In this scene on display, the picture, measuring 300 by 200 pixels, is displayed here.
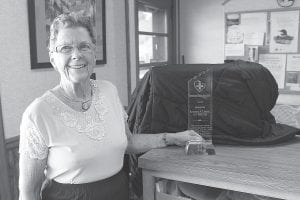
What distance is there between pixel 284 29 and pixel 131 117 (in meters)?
2.30

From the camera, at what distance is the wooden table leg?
1.09 metres

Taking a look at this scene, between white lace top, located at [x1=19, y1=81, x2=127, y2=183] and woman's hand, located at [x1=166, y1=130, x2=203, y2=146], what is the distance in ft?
0.63

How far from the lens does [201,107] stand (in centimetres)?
112

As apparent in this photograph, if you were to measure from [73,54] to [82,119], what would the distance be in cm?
21

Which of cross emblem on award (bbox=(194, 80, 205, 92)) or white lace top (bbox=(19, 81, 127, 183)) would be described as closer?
white lace top (bbox=(19, 81, 127, 183))

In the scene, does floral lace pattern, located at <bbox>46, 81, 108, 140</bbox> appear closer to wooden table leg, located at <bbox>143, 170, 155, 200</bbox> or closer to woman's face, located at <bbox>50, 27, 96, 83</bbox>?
woman's face, located at <bbox>50, 27, 96, 83</bbox>

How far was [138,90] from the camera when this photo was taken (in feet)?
4.26

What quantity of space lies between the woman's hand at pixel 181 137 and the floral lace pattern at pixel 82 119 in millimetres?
258

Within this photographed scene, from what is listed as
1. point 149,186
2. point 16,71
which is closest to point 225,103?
point 149,186

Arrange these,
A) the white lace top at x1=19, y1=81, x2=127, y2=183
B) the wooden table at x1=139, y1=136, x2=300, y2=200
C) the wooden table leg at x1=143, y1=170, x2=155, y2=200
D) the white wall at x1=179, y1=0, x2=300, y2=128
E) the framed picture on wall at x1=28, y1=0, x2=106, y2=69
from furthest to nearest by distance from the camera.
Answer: the white wall at x1=179, y1=0, x2=300, y2=128 → the framed picture on wall at x1=28, y1=0, x2=106, y2=69 → the wooden table leg at x1=143, y1=170, x2=155, y2=200 → the white lace top at x1=19, y1=81, x2=127, y2=183 → the wooden table at x1=139, y1=136, x2=300, y2=200

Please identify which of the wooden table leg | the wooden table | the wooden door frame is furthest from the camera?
the wooden door frame

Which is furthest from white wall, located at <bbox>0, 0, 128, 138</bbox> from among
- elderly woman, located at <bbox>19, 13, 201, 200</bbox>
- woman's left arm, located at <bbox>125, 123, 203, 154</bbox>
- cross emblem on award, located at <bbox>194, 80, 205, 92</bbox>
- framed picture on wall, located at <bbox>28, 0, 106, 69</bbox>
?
cross emblem on award, located at <bbox>194, 80, 205, 92</bbox>

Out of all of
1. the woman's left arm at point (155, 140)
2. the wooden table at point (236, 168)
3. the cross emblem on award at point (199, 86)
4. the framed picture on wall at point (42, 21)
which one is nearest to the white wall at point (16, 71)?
the framed picture on wall at point (42, 21)

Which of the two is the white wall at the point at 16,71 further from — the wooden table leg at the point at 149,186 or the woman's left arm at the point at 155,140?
the wooden table leg at the point at 149,186
